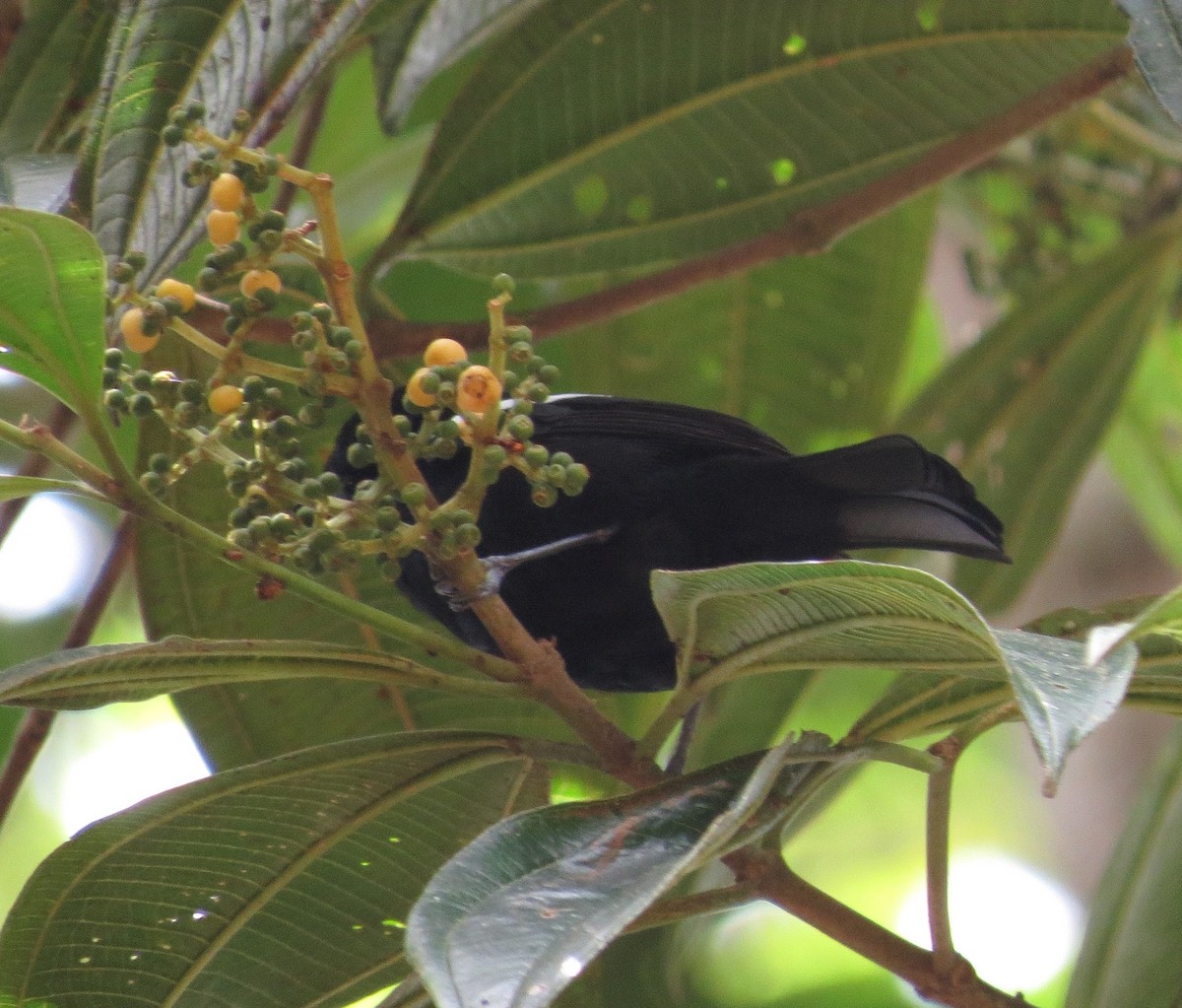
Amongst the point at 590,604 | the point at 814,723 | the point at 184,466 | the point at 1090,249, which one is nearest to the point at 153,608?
the point at 590,604

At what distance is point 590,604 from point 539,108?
64 cm

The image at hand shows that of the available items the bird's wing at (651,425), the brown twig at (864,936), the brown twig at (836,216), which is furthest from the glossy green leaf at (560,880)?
the brown twig at (836,216)

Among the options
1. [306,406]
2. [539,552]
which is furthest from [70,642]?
[306,406]

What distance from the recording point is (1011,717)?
4.05ft

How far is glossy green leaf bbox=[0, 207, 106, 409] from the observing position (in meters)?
1.03

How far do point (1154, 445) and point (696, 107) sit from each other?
2055mm

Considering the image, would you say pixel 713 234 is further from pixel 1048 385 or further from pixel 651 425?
pixel 1048 385

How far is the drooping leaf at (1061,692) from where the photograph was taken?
2.55ft

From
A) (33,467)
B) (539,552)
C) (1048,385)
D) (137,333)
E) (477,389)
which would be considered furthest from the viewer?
(1048,385)

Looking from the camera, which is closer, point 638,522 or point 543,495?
point 543,495

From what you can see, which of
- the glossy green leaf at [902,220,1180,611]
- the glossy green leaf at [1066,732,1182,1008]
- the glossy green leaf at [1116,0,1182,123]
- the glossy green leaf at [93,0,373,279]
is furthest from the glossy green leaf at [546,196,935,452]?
the glossy green leaf at [1116,0,1182,123]

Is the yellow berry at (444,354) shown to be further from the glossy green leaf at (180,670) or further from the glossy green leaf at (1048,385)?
the glossy green leaf at (1048,385)

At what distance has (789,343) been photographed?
2.62 m

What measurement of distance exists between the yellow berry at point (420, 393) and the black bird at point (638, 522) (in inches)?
30.0
